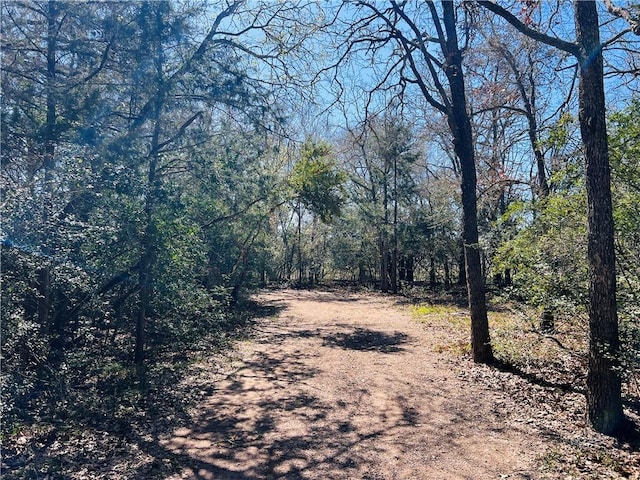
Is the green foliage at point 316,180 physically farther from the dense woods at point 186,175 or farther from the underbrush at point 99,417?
the underbrush at point 99,417

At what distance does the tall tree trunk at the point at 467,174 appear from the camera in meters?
7.30

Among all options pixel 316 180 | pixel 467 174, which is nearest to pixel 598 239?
pixel 467 174

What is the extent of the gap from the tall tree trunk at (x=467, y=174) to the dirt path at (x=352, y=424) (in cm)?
76

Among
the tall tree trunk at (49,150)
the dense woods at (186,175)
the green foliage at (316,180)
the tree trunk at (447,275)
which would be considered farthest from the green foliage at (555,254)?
the tree trunk at (447,275)

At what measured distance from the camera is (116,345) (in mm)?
8047

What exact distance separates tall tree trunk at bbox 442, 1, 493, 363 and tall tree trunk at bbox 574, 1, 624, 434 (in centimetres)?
292

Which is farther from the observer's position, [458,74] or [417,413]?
[458,74]

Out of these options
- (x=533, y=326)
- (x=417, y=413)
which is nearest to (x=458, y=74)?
(x=533, y=326)

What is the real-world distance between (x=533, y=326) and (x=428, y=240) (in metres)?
19.2

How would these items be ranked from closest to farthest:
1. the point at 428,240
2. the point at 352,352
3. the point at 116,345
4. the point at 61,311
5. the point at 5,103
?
the point at 5,103 → the point at 61,311 → the point at 116,345 → the point at 352,352 → the point at 428,240

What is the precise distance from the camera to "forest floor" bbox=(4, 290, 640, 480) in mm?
3881

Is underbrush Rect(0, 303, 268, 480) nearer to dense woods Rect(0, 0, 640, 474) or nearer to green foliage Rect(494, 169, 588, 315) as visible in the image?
dense woods Rect(0, 0, 640, 474)

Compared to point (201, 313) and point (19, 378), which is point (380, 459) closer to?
point (19, 378)

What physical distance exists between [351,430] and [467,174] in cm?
493
